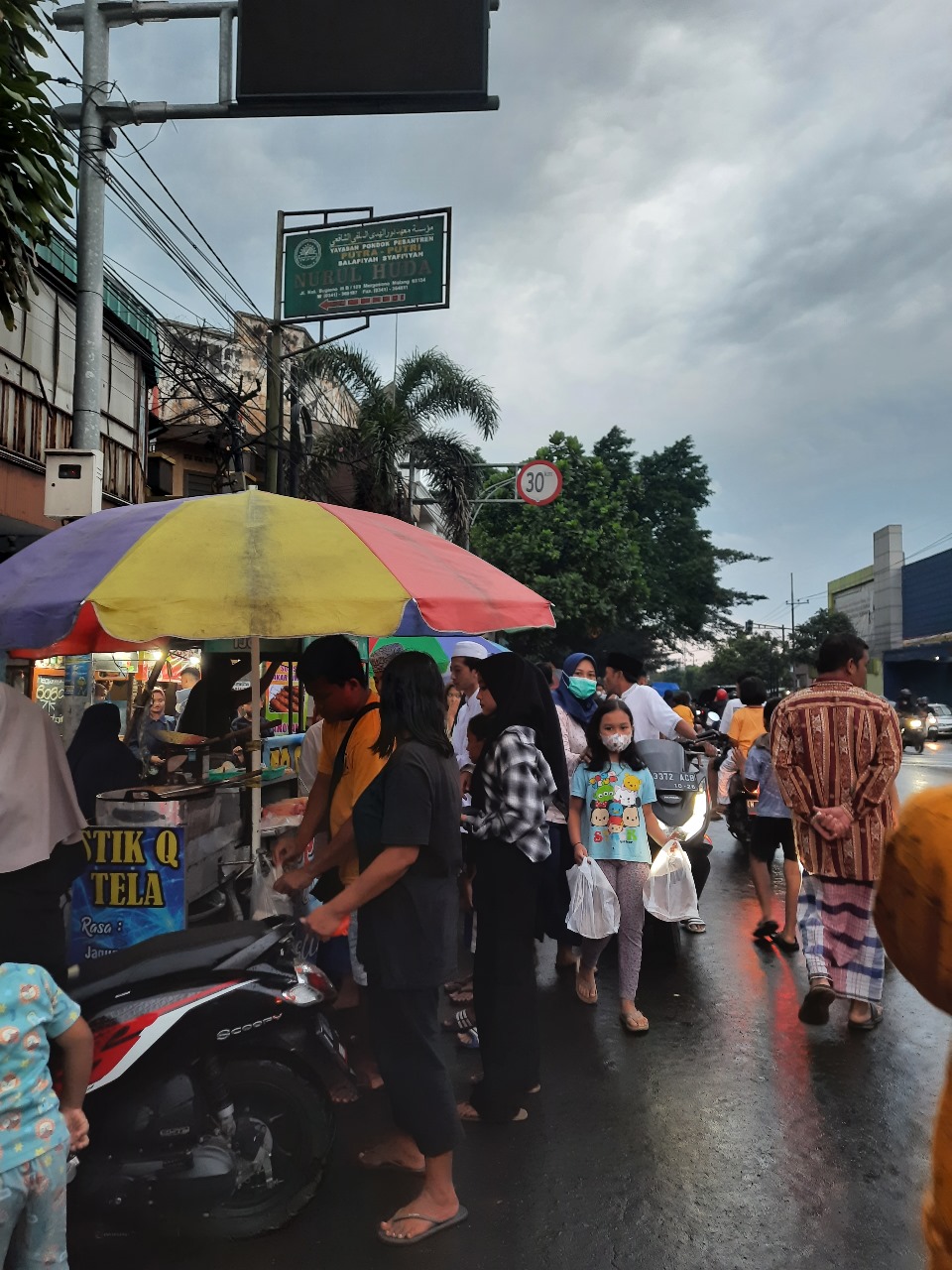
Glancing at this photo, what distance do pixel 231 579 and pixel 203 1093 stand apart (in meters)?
1.62

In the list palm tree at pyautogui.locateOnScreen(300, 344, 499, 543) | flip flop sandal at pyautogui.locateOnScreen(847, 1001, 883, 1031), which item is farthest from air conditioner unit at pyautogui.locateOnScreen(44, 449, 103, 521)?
palm tree at pyautogui.locateOnScreen(300, 344, 499, 543)

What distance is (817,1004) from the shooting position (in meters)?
4.60

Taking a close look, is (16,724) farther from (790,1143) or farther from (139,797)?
(790,1143)

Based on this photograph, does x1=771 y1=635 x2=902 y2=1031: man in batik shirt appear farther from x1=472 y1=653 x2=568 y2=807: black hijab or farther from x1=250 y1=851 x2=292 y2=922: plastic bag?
x1=250 y1=851 x2=292 y2=922: plastic bag

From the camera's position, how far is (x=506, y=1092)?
3.88 meters

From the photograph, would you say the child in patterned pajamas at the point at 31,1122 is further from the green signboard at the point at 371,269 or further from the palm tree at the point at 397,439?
the palm tree at the point at 397,439

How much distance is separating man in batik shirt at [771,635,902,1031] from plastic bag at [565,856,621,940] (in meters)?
0.97

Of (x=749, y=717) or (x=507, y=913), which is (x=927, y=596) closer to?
(x=749, y=717)

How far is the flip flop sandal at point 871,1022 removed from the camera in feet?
16.1

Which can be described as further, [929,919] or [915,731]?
[915,731]

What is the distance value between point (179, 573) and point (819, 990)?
3.54m

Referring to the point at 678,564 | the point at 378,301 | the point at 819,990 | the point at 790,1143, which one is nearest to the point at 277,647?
the point at 819,990

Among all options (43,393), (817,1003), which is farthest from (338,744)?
(43,393)

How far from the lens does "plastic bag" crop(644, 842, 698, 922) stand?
559 centimetres
